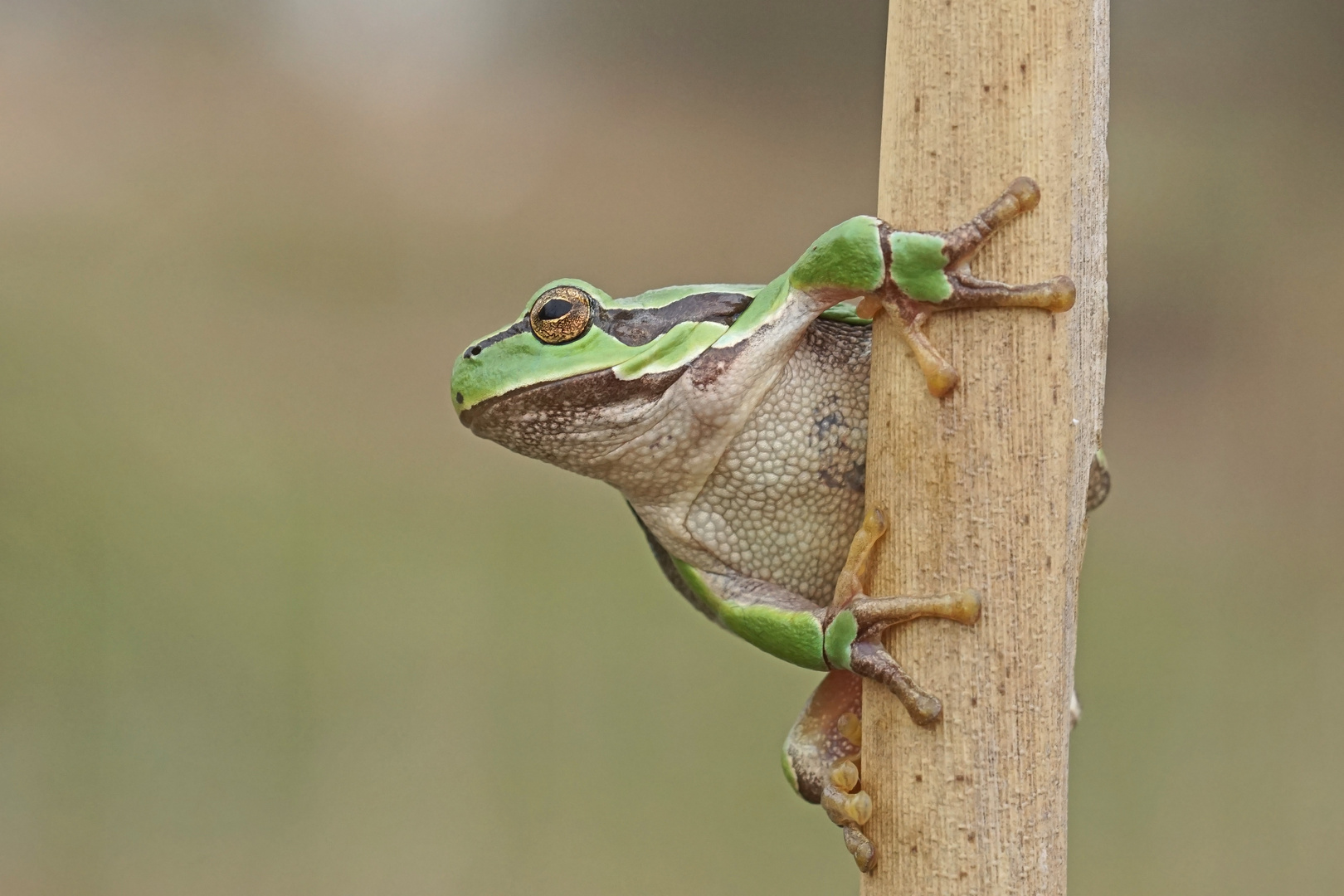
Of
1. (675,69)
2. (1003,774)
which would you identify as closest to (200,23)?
(675,69)

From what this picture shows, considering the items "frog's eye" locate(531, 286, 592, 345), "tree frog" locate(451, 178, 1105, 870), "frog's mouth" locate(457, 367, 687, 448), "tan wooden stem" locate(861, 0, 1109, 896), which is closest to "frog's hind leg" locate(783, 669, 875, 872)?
"tree frog" locate(451, 178, 1105, 870)

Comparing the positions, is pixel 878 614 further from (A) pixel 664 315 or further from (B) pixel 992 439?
(A) pixel 664 315

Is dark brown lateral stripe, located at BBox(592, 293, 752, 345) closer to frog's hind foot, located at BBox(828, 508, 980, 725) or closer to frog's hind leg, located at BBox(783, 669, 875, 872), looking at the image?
frog's hind foot, located at BBox(828, 508, 980, 725)

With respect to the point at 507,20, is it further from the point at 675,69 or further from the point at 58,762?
the point at 58,762

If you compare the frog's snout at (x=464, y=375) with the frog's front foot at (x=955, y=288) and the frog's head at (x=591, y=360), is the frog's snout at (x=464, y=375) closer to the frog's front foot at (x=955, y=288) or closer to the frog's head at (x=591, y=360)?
the frog's head at (x=591, y=360)

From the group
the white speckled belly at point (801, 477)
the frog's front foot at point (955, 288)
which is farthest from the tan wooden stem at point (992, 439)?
the white speckled belly at point (801, 477)

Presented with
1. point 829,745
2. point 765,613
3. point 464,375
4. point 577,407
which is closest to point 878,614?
point 765,613
